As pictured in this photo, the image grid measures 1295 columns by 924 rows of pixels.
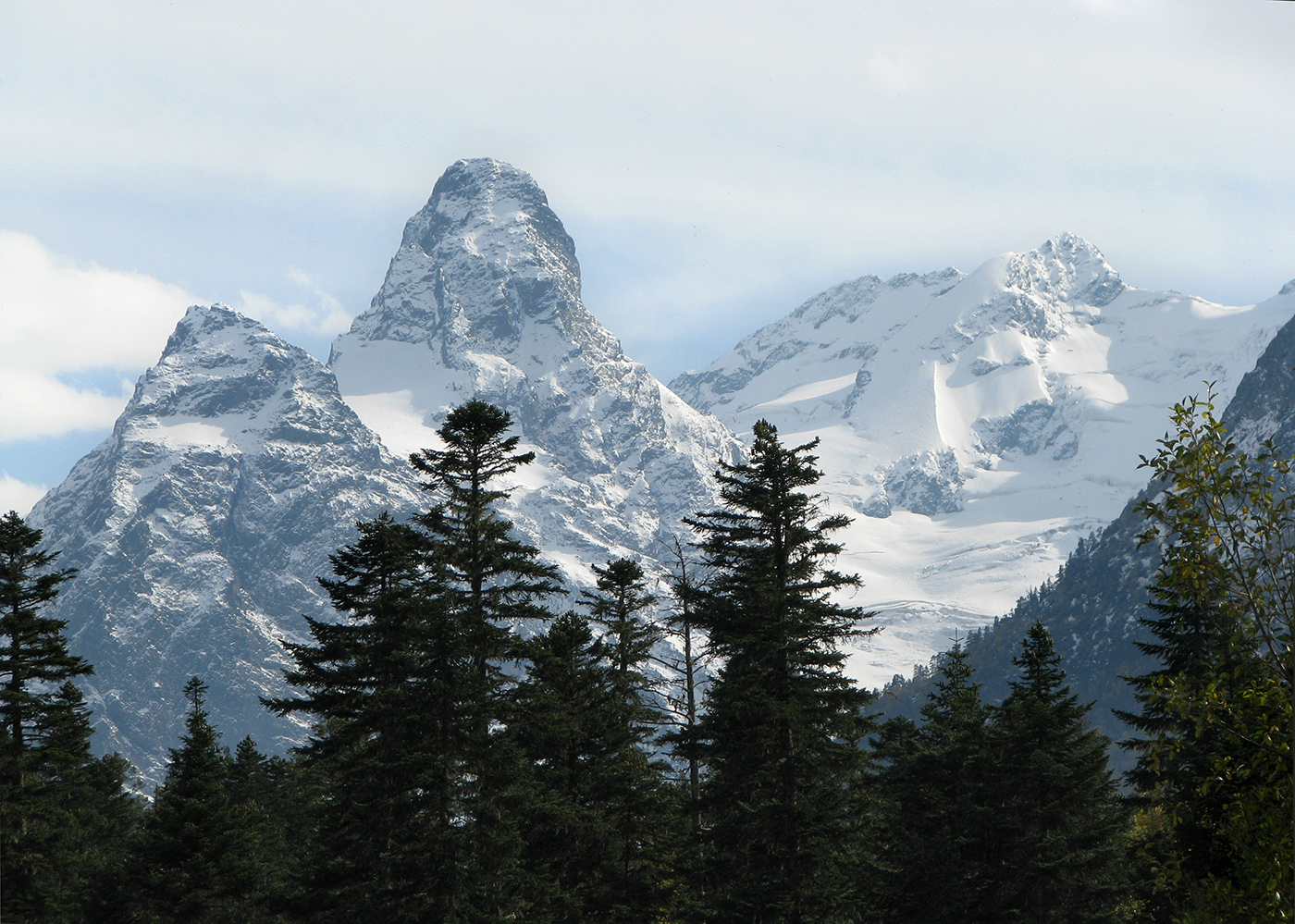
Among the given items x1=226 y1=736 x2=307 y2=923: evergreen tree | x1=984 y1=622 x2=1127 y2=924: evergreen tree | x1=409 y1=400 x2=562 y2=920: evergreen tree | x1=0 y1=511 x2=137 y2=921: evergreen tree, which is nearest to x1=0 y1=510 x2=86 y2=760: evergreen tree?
x1=0 y1=511 x2=137 y2=921: evergreen tree

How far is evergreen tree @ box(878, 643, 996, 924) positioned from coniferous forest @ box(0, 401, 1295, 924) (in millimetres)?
119

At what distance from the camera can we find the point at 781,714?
34.9 metres

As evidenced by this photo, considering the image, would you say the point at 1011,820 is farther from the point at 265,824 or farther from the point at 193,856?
the point at 265,824

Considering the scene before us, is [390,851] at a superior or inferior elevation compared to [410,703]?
inferior

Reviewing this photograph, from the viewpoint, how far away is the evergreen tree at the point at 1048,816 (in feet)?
154

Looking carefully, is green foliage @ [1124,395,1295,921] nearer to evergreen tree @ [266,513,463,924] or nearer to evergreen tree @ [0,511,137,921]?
evergreen tree @ [266,513,463,924]

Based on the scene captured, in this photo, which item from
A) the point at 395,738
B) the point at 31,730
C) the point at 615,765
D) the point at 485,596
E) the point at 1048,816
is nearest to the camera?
the point at 395,738

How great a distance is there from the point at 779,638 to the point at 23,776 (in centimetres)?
2847

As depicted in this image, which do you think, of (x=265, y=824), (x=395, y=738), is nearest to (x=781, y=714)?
(x=395, y=738)

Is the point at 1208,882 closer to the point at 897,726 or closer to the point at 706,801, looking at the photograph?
the point at 706,801

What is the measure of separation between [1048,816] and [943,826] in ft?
13.1

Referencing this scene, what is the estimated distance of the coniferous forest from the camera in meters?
35.7

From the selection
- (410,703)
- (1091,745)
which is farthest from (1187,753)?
(410,703)

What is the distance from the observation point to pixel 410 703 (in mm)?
35500
